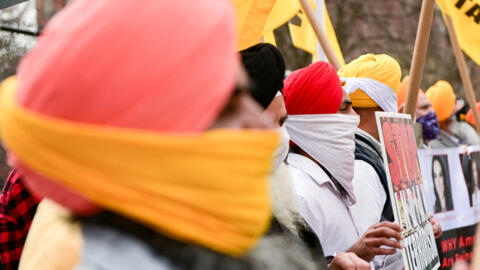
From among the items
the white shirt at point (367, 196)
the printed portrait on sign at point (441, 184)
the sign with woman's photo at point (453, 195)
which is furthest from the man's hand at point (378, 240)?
the printed portrait on sign at point (441, 184)

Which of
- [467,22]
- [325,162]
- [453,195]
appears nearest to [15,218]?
[325,162]

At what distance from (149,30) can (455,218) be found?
5757mm

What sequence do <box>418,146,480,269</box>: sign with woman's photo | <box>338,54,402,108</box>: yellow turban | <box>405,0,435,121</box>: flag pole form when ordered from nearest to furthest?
1. <box>405,0,435,121</box>: flag pole
2. <box>338,54,402,108</box>: yellow turban
3. <box>418,146,480,269</box>: sign with woman's photo

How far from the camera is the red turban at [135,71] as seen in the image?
1027 mm

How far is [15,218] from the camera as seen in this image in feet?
8.87

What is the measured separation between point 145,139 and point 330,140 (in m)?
2.02

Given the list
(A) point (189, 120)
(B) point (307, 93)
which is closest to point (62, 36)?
(A) point (189, 120)

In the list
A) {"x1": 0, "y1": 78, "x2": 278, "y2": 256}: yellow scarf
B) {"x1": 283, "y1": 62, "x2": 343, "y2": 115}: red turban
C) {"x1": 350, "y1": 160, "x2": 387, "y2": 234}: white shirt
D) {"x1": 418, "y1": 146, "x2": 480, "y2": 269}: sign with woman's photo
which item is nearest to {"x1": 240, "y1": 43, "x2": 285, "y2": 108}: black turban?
{"x1": 283, "y1": 62, "x2": 343, "y2": 115}: red turban

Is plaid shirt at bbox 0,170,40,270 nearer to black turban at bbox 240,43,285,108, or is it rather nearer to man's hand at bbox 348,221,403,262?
black turban at bbox 240,43,285,108

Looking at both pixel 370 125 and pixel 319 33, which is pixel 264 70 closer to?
pixel 319 33

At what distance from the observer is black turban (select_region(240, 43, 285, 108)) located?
7.36ft

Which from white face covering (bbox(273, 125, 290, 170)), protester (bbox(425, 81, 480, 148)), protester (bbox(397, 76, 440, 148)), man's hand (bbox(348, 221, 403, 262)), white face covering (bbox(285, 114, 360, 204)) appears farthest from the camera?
protester (bbox(425, 81, 480, 148))

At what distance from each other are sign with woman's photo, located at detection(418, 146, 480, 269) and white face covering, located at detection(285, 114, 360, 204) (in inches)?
115

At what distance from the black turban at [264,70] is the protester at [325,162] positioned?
0.61m
